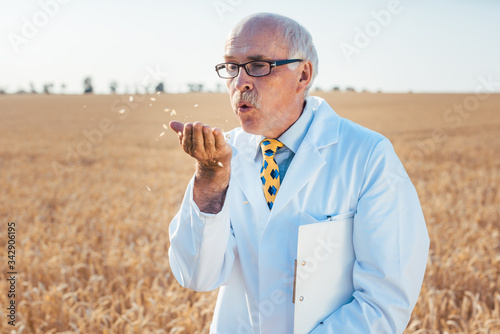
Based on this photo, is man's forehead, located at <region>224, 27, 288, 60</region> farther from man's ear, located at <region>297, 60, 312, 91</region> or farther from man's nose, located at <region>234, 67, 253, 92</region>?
man's ear, located at <region>297, 60, 312, 91</region>

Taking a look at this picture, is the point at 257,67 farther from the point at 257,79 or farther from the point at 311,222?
the point at 311,222

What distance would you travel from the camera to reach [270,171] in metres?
2.15

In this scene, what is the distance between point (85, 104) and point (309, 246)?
1178 millimetres

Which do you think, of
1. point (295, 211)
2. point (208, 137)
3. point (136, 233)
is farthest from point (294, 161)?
point (136, 233)

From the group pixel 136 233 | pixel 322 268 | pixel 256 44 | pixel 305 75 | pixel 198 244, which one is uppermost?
pixel 256 44

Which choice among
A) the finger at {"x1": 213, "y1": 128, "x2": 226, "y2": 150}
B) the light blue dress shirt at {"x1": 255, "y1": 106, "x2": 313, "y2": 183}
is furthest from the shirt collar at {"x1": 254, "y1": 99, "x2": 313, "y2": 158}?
the finger at {"x1": 213, "y1": 128, "x2": 226, "y2": 150}

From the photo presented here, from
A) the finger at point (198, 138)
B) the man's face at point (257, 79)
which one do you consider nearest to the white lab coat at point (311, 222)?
the man's face at point (257, 79)

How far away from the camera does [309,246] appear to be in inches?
76.6

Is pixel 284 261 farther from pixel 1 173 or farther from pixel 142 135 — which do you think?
pixel 142 135

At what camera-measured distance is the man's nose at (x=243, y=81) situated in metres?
1.86

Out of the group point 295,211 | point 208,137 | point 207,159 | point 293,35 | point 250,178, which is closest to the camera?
point 208,137

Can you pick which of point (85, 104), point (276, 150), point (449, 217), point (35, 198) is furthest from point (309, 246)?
point (35, 198)

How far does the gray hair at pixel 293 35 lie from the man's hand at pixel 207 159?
0.54 m

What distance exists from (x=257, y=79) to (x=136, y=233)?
5502 millimetres
